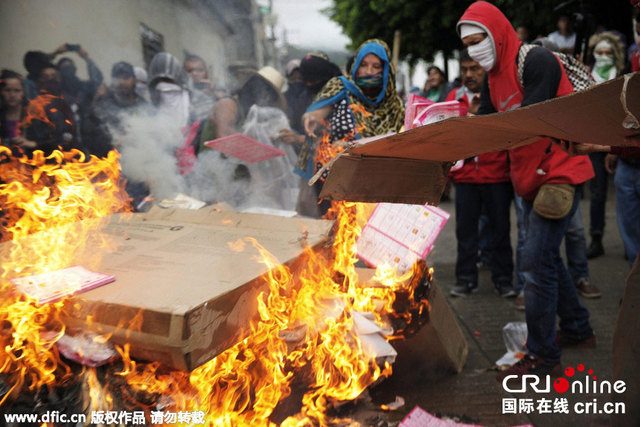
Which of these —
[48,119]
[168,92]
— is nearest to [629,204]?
[168,92]

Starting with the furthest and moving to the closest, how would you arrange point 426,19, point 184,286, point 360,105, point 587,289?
point 426,19
point 587,289
point 360,105
point 184,286

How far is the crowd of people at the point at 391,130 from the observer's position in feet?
8.43

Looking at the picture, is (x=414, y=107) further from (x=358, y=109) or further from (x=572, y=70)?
(x=358, y=109)

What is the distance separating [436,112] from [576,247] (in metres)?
2.48

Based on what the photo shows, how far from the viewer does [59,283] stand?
1.56 metres

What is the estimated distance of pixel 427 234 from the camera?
262 centimetres

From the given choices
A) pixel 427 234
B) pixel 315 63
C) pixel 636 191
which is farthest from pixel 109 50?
pixel 636 191

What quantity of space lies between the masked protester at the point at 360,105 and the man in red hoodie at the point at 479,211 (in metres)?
0.78

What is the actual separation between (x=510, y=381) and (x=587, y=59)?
19.2ft

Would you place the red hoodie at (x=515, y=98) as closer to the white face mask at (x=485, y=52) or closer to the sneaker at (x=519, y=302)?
the white face mask at (x=485, y=52)

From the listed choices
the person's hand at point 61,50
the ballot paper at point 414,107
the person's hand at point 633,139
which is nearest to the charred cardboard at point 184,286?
the ballot paper at point 414,107

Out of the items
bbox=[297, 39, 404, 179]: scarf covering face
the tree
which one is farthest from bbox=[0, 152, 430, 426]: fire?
the tree

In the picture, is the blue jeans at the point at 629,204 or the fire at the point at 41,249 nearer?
the fire at the point at 41,249

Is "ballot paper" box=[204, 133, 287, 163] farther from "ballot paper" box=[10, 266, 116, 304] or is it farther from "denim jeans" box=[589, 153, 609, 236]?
"denim jeans" box=[589, 153, 609, 236]
